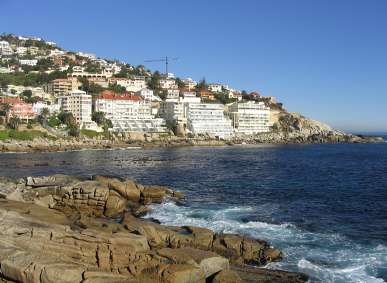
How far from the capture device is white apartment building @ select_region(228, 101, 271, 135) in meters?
189

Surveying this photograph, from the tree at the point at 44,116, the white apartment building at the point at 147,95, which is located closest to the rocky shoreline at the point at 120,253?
the tree at the point at 44,116

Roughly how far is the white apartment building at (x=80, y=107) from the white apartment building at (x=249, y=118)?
62523mm

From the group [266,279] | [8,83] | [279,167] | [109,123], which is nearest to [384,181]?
[279,167]

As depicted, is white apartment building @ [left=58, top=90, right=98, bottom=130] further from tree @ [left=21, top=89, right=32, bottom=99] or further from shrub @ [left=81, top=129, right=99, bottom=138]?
tree @ [left=21, top=89, right=32, bottom=99]

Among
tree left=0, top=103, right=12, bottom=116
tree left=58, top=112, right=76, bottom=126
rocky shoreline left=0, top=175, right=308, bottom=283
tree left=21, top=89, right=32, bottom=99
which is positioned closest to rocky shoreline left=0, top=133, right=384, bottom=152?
tree left=58, top=112, right=76, bottom=126

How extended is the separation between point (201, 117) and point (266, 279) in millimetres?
152487

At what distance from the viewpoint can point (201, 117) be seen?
174 meters

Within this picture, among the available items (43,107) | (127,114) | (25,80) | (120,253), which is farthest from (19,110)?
Result: (120,253)

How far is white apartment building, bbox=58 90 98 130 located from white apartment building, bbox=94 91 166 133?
7594mm

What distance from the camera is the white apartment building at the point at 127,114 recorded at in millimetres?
156375

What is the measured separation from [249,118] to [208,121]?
2344 cm

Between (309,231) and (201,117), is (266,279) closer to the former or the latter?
(309,231)

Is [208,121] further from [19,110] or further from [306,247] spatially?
[306,247]

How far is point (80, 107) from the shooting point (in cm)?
15038
